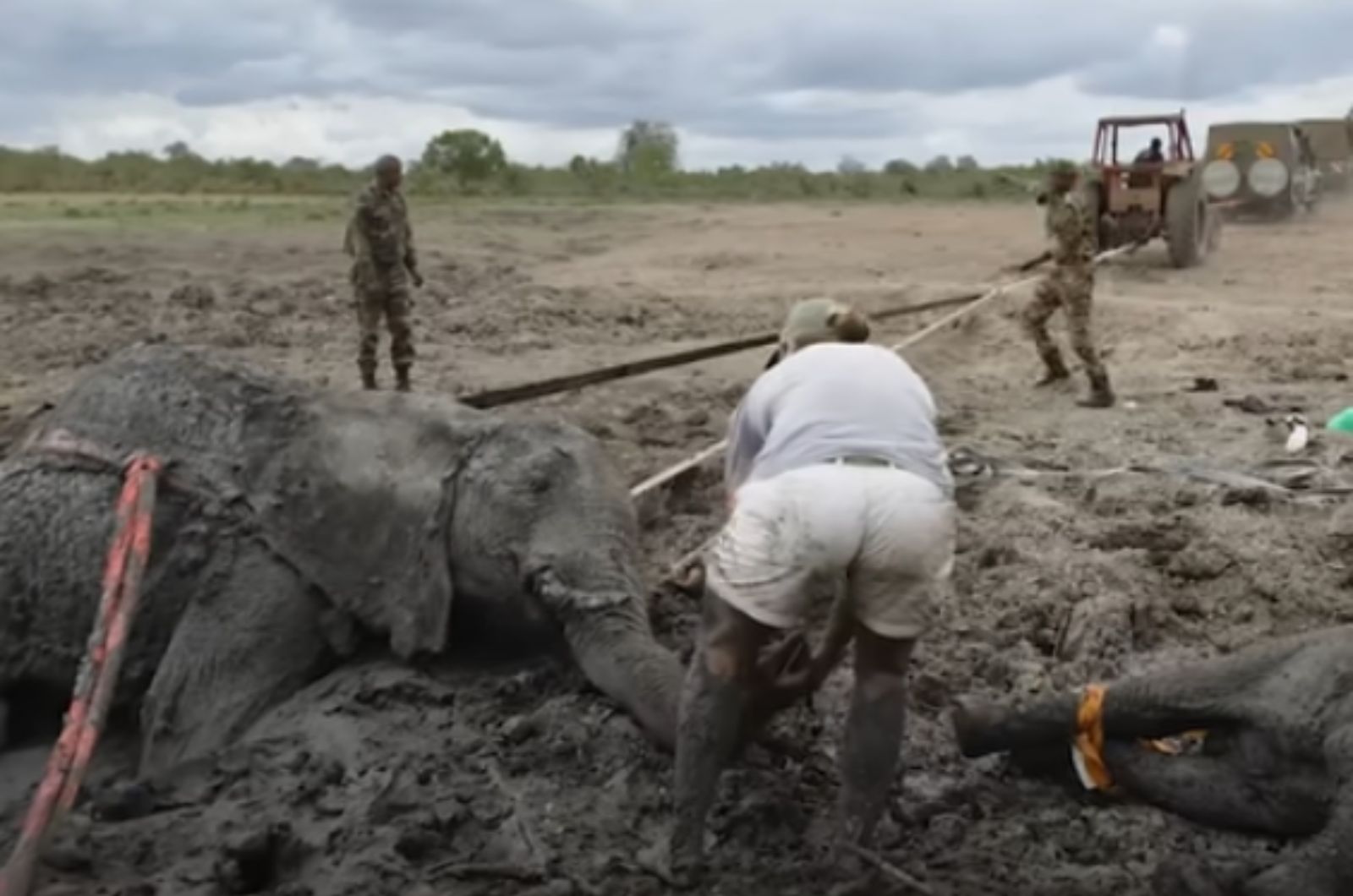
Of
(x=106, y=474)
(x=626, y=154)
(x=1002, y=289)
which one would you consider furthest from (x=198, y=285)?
(x=626, y=154)

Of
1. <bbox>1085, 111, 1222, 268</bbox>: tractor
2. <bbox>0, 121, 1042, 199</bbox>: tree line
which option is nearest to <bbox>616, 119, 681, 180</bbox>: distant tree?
<bbox>0, 121, 1042, 199</bbox>: tree line

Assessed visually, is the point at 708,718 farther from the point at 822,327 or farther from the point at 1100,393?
the point at 1100,393

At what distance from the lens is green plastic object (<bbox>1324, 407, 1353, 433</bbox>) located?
33.9 ft

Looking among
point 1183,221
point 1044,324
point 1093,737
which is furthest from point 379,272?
point 1183,221

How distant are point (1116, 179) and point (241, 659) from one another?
15.6 metres

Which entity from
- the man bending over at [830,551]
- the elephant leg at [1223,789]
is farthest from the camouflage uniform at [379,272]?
the elephant leg at [1223,789]

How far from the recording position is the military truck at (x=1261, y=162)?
2581 cm

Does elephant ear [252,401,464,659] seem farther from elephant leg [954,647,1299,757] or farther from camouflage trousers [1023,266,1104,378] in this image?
camouflage trousers [1023,266,1104,378]

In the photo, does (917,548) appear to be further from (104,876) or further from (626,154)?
(626,154)

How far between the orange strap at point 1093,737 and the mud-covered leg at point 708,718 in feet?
3.23

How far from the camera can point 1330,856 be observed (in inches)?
174

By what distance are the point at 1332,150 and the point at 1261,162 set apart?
403cm

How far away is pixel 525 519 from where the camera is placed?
20.2 ft

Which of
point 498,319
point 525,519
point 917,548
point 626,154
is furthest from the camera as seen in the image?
point 626,154
